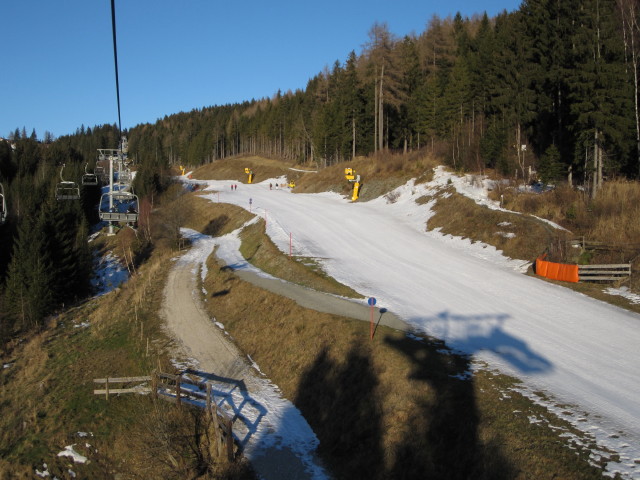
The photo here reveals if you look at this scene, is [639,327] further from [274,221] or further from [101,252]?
[101,252]

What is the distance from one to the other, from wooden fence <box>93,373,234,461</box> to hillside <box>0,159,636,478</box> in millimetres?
395

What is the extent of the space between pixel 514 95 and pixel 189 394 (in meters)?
37.7

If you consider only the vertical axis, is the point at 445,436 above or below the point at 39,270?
below

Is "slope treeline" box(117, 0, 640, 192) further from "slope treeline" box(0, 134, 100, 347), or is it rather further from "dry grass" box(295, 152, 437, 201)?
"slope treeline" box(0, 134, 100, 347)

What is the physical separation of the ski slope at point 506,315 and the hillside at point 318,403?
763 mm

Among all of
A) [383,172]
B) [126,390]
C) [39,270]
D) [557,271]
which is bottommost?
[126,390]

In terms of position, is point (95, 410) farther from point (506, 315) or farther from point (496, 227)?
point (496, 227)

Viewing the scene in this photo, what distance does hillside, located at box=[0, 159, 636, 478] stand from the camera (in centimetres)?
849

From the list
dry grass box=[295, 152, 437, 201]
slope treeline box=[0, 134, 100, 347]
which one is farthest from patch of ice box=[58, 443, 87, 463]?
dry grass box=[295, 152, 437, 201]

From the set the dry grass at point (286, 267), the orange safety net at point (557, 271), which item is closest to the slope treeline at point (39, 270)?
the dry grass at point (286, 267)

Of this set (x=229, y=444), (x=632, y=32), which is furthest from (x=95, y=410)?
(x=632, y=32)

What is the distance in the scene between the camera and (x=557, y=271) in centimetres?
1900

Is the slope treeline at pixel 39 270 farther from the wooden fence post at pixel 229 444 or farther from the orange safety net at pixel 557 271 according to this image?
the orange safety net at pixel 557 271

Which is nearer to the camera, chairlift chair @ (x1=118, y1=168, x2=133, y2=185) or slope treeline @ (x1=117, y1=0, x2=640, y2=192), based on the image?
slope treeline @ (x1=117, y1=0, x2=640, y2=192)
